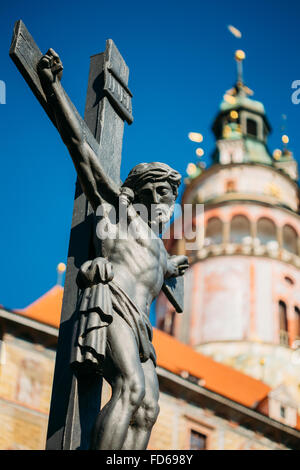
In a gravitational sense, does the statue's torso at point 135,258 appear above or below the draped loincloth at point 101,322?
above

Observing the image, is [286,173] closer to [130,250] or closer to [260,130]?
[260,130]

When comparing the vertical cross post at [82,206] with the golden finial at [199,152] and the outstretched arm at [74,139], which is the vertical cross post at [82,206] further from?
the golden finial at [199,152]

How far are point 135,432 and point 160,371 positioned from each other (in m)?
20.2

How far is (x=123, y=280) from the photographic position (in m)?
3.83

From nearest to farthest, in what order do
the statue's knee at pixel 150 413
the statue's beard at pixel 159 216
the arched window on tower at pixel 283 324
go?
the statue's knee at pixel 150 413
the statue's beard at pixel 159 216
the arched window on tower at pixel 283 324

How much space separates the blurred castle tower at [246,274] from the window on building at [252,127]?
5352mm

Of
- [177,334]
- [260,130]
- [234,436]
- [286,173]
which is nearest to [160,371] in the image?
[234,436]

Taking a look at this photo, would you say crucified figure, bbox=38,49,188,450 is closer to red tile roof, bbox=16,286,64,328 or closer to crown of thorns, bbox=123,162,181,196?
crown of thorns, bbox=123,162,181,196

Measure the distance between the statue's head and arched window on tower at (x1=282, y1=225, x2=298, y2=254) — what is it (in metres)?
33.2

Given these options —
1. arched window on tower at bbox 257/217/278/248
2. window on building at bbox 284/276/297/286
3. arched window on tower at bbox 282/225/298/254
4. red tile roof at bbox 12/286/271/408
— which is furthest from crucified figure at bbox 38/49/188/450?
arched window on tower at bbox 282/225/298/254

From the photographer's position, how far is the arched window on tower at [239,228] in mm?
36469

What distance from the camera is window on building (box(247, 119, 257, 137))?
151ft

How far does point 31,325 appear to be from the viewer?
70.3 feet

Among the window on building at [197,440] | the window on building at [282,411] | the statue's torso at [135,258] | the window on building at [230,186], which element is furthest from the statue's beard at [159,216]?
the window on building at [230,186]
